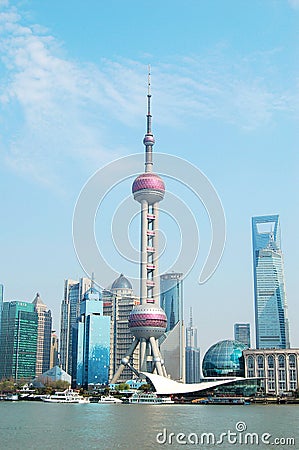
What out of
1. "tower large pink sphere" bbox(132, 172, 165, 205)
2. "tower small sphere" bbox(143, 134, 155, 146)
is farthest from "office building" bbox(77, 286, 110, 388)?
"tower small sphere" bbox(143, 134, 155, 146)

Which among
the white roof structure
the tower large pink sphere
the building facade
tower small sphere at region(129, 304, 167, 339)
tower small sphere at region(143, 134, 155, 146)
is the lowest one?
the white roof structure

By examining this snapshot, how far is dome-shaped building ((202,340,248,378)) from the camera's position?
140 metres

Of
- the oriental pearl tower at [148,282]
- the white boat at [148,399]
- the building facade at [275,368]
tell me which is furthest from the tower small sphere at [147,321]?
the white boat at [148,399]

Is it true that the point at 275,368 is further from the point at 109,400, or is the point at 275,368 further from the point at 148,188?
the point at 148,188

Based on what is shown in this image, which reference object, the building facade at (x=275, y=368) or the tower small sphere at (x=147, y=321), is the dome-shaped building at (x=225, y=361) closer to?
the building facade at (x=275, y=368)

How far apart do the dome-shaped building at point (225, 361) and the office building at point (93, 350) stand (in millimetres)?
39484

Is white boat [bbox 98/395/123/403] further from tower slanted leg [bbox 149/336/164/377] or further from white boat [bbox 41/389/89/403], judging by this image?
tower slanted leg [bbox 149/336/164/377]

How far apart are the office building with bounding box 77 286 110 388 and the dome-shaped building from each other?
39.5 m

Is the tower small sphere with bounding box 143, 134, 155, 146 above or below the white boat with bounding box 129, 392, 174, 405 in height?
above

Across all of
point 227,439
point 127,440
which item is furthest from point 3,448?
point 227,439

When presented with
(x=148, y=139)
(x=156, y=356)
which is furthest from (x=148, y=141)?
(x=156, y=356)

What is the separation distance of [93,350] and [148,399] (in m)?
58.4

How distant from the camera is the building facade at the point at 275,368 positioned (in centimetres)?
13712

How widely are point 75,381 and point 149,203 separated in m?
58.0
